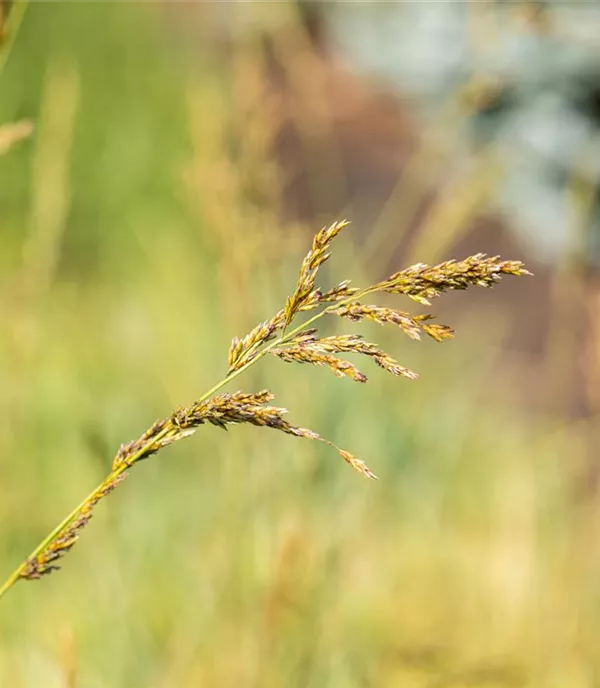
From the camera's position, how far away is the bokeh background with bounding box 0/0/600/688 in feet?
5.04

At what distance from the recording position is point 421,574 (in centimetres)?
215

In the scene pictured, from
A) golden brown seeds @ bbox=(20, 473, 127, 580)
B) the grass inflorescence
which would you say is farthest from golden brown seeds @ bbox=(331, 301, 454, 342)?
golden brown seeds @ bbox=(20, 473, 127, 580)

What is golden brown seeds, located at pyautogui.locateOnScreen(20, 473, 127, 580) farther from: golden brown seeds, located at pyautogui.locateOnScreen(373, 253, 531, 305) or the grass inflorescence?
golden brown seeds, located at pyautogui.locateOnScreen(373, 253, 531, 305)

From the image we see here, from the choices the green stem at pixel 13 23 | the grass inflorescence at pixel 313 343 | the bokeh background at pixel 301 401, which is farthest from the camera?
the bokeh background at pixel 301 401

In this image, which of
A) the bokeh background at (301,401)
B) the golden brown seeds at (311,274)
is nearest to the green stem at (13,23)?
the bokeh background at (301,401)

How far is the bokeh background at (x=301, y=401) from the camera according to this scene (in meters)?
1.54

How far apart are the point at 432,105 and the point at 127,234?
136 centimetres

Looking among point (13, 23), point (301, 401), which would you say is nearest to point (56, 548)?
point (13, 23)

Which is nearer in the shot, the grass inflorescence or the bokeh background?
the grass inflorescence

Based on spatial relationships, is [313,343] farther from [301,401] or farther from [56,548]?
[301,401]

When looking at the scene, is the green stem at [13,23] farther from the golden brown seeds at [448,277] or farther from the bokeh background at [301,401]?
the golden brown seeds at [448,277]

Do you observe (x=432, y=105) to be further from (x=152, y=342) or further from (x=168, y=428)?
(x=168, y=428)

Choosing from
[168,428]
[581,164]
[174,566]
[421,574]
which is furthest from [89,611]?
[168,428]

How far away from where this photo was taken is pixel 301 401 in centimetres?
178
